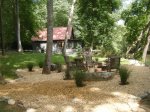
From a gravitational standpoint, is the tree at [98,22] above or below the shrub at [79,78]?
above

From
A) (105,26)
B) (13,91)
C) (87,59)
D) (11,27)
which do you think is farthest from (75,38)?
(13,91)

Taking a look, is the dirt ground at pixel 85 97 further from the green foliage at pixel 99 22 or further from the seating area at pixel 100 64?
the green foliage at pixel 99 22

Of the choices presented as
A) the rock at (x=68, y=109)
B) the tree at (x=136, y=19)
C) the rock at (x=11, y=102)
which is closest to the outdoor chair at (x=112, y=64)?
the rock at (x=68, y=109)

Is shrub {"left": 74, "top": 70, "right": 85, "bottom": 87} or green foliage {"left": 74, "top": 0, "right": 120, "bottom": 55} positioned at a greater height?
green foliage {"left": 74, "top": 0, "right": 120, "bottom": 55}

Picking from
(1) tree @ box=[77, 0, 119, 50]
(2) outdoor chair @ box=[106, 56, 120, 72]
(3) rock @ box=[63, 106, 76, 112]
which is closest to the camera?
(3) rock @ box=[63, 106, 76, 112]

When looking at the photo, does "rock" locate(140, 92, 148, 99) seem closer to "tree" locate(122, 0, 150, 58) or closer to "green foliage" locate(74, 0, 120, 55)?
"tree" locate(122, 0, 150, 58)

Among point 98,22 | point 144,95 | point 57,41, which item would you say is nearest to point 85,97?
point 144,95

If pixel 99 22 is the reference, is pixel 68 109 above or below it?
below

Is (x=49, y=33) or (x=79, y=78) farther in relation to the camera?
(x=49, y=33)

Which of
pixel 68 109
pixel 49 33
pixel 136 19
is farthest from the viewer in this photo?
pixel 136 19

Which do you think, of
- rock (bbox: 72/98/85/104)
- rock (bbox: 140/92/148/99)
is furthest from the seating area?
rock (bbox: 72/98/85/104)

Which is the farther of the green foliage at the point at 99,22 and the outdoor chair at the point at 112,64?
the green foliage at the point at 99,22

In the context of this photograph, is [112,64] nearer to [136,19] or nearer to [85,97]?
[85,97]

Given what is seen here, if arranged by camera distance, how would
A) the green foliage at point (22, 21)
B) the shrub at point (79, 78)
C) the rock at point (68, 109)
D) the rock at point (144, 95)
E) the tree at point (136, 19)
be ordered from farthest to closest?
the green foliage at point (22, 21)
the tree at point (136, 19)
the shrub at point (79, 78)
the rock at point (144, 95)
the rock at point (68, 109)
